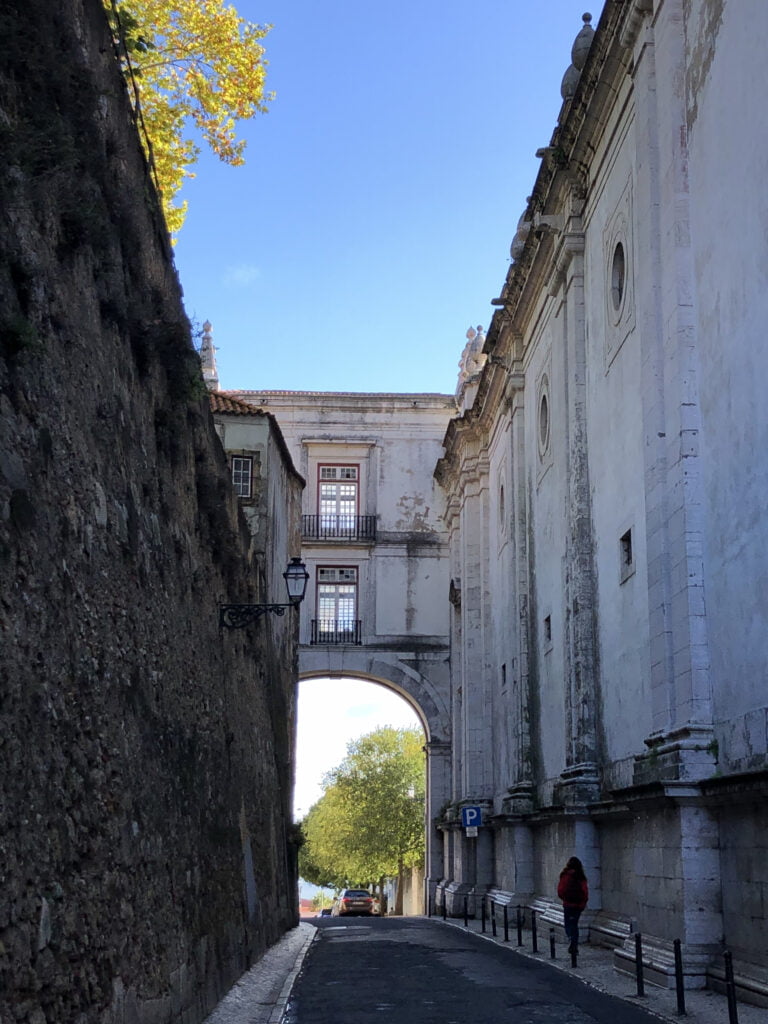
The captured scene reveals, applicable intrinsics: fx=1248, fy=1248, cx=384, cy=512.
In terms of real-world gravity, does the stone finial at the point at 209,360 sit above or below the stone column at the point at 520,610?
above

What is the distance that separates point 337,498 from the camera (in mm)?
39719

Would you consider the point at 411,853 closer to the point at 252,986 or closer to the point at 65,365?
the point at 252,986

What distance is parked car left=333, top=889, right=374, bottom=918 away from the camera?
4253 cm

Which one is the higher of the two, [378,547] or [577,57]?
[577,57]

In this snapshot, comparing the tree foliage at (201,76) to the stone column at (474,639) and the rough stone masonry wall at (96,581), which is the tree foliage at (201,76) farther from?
the stone column at (474,639)

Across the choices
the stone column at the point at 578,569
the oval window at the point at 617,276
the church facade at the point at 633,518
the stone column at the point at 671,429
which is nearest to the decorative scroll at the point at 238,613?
the stone column at the point at 671,429

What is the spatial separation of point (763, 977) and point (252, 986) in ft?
17.2

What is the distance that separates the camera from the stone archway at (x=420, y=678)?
37531 millimetres

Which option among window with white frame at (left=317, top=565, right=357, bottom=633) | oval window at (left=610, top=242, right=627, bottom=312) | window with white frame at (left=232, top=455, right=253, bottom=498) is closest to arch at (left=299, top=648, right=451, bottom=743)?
window with white frame at (left=317, top=565, right=357, bottom=633)

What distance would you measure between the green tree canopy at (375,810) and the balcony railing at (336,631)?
808 inches

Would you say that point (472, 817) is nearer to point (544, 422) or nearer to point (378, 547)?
point (544, 422)

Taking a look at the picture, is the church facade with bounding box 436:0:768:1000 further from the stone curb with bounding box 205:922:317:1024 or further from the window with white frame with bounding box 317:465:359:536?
the window with white frame with bounding box 317:465:359:536

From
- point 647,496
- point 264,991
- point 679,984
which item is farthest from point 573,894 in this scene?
point 679,984

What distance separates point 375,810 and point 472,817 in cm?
3296
